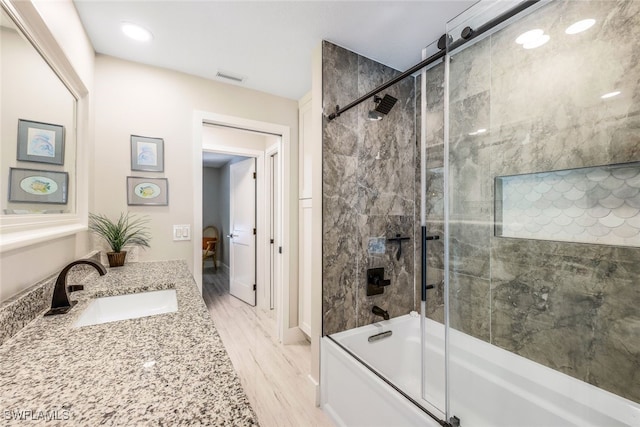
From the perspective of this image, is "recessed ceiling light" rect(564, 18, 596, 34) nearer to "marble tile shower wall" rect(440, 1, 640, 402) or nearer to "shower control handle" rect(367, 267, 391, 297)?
"marble tile shower wall" rect(440, 1, 640, 402)

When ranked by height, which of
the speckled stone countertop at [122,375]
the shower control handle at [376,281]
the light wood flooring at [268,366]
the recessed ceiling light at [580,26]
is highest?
the recessed ceiling light at [580,26]

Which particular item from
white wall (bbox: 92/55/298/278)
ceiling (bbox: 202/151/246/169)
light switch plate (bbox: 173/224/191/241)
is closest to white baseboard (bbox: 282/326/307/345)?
white wall (bbox: 92/55/298/278)

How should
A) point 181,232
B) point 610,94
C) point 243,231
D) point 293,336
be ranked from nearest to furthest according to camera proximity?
point 610,94, point 181,232, point 293,336, point 243,231

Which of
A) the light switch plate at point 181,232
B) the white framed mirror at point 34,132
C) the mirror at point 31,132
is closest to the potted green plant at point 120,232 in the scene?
the light switch plate at point 181,232

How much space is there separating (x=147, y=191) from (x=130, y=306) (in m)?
0.98

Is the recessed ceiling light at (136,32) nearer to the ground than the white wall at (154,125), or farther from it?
farther from it

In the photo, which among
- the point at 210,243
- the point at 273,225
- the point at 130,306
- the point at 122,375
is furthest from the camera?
the point at 210,243

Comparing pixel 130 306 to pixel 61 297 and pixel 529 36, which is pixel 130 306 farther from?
pixel 529 36

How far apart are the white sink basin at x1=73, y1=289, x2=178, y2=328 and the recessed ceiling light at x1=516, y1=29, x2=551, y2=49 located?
241cm

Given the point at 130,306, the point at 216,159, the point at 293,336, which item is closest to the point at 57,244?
the point at 130,306

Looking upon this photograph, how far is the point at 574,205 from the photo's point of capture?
1396 millimetres

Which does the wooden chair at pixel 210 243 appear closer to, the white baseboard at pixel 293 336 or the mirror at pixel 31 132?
the white baseboard at pixel 293 336

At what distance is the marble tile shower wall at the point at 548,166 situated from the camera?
48.5 inches

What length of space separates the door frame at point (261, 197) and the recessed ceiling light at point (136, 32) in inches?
22.7
